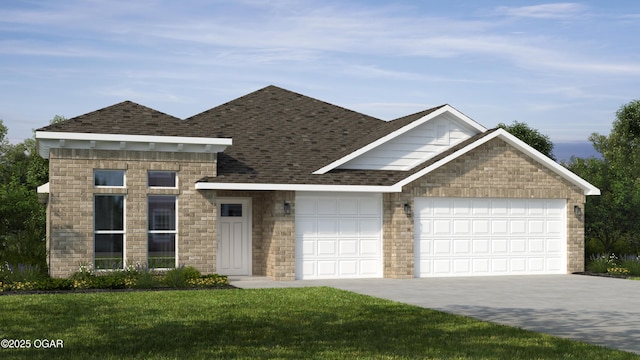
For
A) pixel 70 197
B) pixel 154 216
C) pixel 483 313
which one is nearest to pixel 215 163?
pixel 154 216

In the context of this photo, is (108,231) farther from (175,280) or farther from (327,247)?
(327,247)

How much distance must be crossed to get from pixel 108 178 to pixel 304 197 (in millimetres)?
5793

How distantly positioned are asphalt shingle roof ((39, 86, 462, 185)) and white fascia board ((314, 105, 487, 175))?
250 millimetres

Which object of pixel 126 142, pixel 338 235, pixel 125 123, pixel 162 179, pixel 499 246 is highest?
pixel 125 123

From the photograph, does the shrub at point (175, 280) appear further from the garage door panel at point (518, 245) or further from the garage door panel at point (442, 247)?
the garage door panel at point (518, 245)

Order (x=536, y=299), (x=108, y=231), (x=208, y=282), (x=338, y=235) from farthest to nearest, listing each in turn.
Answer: (x=338, y=235), (x=108, y=231), (x=208, y=282), (x=536, y=299)

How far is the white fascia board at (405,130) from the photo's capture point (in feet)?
82.2

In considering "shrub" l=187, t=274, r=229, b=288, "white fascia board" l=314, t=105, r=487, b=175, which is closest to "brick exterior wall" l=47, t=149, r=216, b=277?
"shrub" l=187, t=274, r=229, b=288

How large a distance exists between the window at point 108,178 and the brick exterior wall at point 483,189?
8180mm

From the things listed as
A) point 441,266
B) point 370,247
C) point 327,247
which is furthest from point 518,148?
point 327,247

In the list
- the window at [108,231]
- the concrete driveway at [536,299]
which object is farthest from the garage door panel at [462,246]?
the window at [108,231]

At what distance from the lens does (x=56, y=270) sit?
2158 cm

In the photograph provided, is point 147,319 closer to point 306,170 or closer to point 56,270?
point 56,270

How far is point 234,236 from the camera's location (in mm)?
25078
